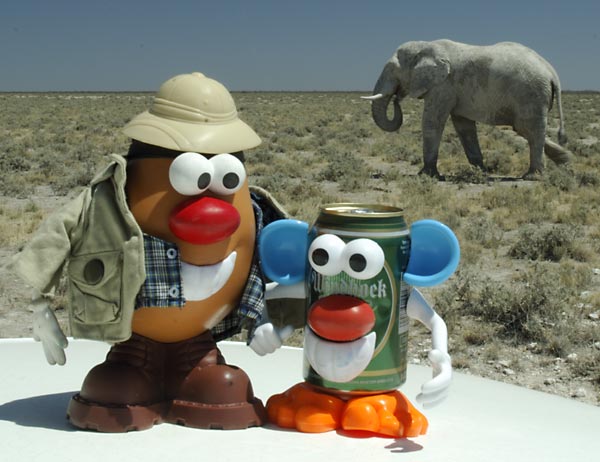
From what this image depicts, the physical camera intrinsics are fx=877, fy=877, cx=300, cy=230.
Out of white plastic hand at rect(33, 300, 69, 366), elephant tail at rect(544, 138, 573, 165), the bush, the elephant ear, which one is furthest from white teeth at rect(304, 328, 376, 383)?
elephant tail at rect(544, 138, 573, 165)

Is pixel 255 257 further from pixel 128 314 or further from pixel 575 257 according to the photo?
pixel 575 257

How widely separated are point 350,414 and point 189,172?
915 millimetres

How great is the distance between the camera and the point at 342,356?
2.72 meters

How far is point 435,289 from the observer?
705 centimetres

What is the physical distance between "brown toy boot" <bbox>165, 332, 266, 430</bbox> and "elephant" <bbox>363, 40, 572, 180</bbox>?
11139 mm

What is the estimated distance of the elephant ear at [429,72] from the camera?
13.8m

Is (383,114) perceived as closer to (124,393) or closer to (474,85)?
Result: (474,85)

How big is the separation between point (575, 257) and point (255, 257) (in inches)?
233

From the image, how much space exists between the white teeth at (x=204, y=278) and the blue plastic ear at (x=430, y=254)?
577 millimetres

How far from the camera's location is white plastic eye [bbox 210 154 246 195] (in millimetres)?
2717

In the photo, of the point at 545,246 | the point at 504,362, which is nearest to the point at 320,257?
the point at 504,362

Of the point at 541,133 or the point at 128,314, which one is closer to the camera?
the point at 128,314

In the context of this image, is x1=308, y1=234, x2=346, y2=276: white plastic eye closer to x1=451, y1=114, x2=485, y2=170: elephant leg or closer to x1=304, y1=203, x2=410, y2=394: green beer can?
x1=304, y1=203, x2=410, y2=394: green beer can

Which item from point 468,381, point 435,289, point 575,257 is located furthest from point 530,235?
point 468,381
